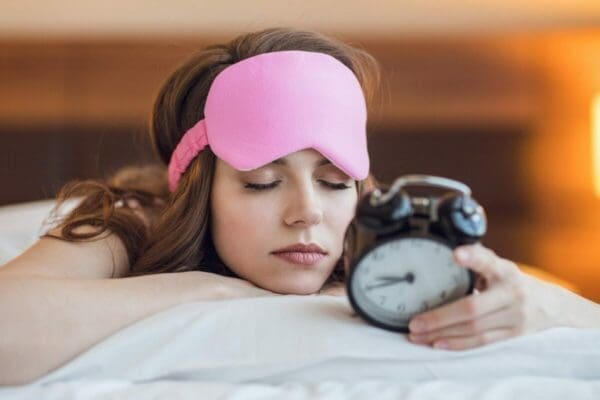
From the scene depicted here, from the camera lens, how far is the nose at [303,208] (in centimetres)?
110

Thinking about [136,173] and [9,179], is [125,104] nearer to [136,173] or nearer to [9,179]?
[9,179]

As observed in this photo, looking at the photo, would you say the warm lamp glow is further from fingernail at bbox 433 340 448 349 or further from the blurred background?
fingernail at bbox 433 340 448 349

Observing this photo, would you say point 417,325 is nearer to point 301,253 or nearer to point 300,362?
point 300,362

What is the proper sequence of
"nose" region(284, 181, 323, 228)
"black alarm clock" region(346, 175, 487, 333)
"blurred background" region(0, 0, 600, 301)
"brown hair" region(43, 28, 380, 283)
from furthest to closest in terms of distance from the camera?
"blurred background" region(0, 0, 600, 301) → "brown hair" region(43, 28, 380, 283) → "nose" region(284, 181, 323, 228) → "black alarm clock" region(346, 175, 487, 333)

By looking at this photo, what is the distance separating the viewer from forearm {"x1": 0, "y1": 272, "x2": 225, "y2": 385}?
91cm

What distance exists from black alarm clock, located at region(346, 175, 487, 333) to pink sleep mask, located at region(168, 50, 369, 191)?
0.28m

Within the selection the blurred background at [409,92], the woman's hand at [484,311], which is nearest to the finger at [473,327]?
the woman's hand at [484,311]

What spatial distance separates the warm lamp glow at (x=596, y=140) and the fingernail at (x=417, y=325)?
7.17 feet

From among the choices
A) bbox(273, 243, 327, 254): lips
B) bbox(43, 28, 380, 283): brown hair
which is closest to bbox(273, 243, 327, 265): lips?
bbox(273, 243, 327, 254): lips

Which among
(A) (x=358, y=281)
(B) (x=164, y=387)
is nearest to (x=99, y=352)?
(B) (x=164, y=387)

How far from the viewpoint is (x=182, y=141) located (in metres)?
1.32

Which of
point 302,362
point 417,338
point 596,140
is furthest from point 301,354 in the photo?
point 596,140

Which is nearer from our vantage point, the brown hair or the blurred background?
the brown hair

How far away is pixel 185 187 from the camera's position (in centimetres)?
130
